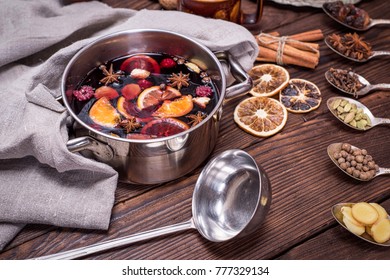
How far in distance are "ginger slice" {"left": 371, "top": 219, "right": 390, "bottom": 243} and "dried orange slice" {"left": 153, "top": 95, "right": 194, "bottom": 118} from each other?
2.02ft

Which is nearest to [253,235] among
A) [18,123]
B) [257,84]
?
[257,84]

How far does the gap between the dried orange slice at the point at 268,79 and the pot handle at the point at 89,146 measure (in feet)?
2.01

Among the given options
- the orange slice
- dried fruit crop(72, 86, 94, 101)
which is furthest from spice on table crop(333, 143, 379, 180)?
dried fruit crop(72, 86, 94, 101)

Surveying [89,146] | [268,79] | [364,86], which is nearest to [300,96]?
[268,79]

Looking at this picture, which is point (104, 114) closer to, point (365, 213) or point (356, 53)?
point (365, 213)

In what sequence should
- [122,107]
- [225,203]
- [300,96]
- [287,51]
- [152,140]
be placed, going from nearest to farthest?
1. [152,140]
2. [225,203]
3. [122,107]
4. [300,96]
5. [287,51]

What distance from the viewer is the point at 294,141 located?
64.6 inches

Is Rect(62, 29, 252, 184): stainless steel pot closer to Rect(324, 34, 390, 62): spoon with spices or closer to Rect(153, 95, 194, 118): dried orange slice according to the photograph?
Rect(153, 95, 194, 118): dried orange slice

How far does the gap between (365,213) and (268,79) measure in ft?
2.05

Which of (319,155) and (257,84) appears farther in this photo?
(257,84)

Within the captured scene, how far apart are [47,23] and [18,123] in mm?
499

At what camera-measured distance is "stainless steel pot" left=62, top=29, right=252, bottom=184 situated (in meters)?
1.34

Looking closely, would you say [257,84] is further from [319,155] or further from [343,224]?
[343,224]

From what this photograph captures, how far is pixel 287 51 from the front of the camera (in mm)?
1863
